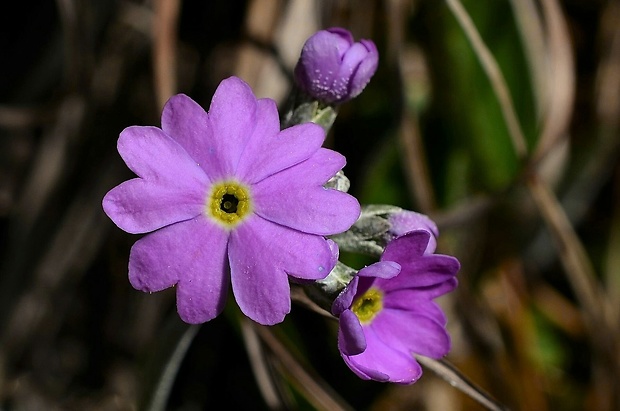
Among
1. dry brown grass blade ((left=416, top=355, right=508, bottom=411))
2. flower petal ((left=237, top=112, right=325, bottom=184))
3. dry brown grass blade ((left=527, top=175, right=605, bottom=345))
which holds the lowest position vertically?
dry brown grass blade ((left=527, top=175, right=605, bottom=345))

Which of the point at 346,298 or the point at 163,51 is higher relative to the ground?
the point at 163,51

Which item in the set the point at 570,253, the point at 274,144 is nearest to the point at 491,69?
the point at 570,253

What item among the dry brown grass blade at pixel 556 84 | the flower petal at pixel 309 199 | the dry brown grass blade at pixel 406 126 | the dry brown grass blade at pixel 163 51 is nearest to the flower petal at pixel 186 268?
the flower petal at pixel 309 199

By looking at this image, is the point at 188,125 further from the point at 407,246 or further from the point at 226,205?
the point at 407,246

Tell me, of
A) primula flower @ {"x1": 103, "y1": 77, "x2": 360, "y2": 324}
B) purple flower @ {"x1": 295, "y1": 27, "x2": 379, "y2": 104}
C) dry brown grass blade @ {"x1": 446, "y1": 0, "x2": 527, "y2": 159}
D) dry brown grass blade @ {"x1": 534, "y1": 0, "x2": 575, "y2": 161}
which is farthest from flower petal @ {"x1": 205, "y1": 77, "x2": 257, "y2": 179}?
dry brown grass blade @ {"x1": 534, "y1": 0, "x2": 575, "y2": 161}

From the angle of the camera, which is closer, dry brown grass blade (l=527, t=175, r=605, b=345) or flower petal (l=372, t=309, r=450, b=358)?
flower petal (l=372, t=309, r=450, b=358)

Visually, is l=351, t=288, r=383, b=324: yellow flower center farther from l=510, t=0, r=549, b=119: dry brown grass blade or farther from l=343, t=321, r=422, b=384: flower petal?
l=510, t=0, r=549, b=119: dry brown grass blade
